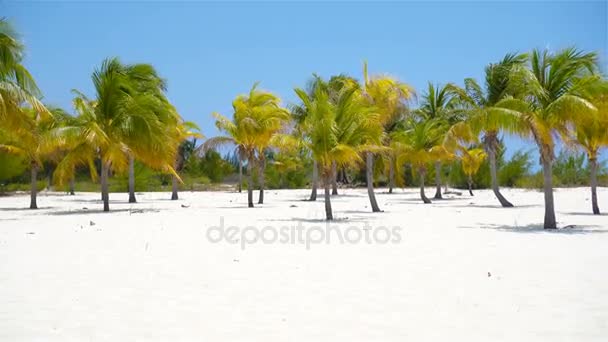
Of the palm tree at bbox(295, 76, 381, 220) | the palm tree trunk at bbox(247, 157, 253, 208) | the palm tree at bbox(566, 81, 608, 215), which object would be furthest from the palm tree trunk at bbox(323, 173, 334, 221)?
the palm tree at bbox(566, 81, 608, 215)

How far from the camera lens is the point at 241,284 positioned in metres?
5.39

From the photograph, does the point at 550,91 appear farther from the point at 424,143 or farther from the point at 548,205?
the point at 424,143

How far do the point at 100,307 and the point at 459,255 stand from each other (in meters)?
4.87

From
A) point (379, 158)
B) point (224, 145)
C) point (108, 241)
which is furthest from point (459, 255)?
point (379, 158)

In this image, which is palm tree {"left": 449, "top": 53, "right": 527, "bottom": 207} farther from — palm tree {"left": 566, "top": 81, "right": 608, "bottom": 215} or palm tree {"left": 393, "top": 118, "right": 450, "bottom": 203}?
palm tree {"left": 566, "top": 81, "right": 608, "bottom": 215}

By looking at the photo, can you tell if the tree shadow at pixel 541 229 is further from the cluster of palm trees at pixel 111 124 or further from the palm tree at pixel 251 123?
the cluster of palm trees at pixel 111 124

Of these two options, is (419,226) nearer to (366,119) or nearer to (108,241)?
(366,119)

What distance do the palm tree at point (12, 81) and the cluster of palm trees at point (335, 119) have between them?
26 mm

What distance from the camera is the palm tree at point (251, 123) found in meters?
18.3

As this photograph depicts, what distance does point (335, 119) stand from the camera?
43.0 ft

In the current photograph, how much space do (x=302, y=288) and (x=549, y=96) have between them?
26.8 feet
